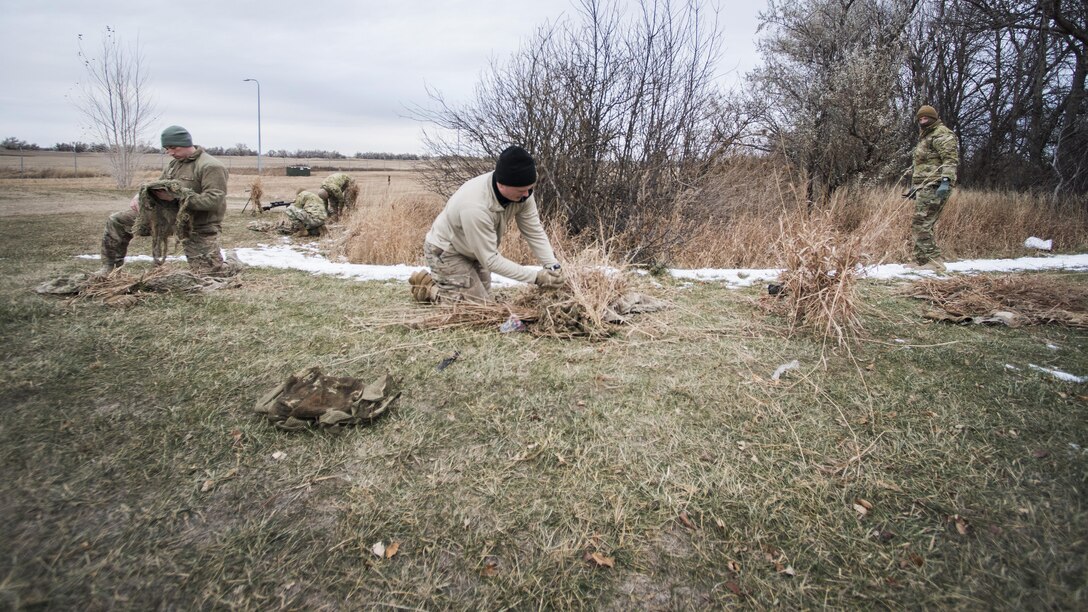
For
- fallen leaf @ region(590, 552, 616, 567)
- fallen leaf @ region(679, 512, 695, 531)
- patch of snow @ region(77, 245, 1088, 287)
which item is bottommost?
fallen leaf @ region(590, 552, 616, 567)

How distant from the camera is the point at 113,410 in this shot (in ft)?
7.97

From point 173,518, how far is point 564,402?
170 cm

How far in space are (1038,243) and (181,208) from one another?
12.5 meters

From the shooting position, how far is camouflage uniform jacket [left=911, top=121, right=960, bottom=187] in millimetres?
6000

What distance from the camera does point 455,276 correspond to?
398 cm

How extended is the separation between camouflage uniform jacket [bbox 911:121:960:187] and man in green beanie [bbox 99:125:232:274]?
8.14 m

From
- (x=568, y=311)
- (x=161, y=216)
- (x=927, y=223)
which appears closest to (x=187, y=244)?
(x=161, y=216)

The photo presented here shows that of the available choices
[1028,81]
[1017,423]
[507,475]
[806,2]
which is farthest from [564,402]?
[1028,81]

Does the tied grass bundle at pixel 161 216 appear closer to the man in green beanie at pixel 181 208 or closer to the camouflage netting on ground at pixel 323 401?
the man in green beanie at pixel 181 208

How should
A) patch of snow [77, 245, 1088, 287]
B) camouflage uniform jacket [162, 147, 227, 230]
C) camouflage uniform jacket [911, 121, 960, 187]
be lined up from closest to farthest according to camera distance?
1. camouflage uniform jacket [162, 147, 227, 230]
2. patch of snow [77, 245, 1088, 287]
3. camouflage uniform jacket [911, 121, 960, 187]

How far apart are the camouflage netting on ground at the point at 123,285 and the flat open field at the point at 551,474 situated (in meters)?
0.77

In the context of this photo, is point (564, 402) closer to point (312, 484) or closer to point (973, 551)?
point (312, 484)

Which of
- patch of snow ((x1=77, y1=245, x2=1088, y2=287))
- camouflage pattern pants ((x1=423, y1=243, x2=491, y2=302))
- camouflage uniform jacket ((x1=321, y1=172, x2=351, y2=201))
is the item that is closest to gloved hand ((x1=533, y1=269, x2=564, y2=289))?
camouflage pattern pants ((x1=423, y1=243, x2=491, y2=302))

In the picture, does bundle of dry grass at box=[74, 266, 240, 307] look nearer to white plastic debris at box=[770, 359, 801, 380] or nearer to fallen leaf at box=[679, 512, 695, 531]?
fallen leaf at box=[679, 512, 695, 531]
